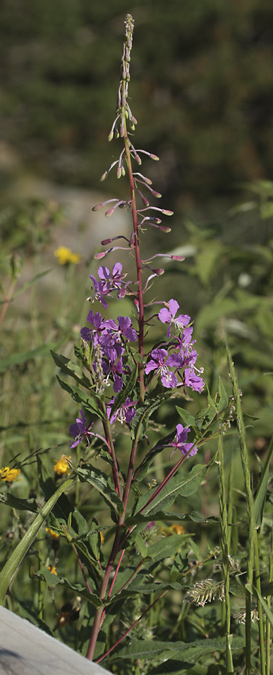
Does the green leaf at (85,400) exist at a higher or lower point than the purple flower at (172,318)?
lower

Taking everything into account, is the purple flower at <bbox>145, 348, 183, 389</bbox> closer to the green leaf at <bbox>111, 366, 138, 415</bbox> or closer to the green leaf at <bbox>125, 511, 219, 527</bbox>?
the green leaf at <bbox>111, 366, 138, 415</bbox>

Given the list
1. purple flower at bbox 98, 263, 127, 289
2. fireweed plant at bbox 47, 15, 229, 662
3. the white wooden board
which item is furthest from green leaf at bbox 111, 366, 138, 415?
the white wooden board

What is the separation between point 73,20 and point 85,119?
6.50ft

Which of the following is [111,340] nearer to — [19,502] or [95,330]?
[95,330]

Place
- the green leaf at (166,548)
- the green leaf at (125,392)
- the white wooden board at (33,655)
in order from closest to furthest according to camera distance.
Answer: the white wooden board at (33,655)
the green leaf at (125,392)
the green leaf at (166,548)

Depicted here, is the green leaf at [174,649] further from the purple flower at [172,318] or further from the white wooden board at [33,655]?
the purple flower at [172,318]

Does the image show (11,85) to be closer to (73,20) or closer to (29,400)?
(73,20)

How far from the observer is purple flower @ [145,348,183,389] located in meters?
0.75

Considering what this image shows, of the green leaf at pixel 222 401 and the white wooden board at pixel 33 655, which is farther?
the green leaf at pixel 222 401

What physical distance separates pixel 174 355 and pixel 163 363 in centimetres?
2

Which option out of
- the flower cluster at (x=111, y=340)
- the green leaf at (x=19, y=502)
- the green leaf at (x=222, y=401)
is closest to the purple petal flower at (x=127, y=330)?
the flower cluster at (x=111, y=340)

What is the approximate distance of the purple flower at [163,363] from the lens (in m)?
0.75

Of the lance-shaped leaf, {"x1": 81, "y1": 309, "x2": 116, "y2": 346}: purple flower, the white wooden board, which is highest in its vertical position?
{"x1": 81, "y1": 309, "x2": 116, "y2": 346}: purple flower

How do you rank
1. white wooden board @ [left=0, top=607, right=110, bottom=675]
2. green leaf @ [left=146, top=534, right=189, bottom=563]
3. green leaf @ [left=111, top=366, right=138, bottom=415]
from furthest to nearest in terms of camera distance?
green leaf @ [left=146, top=534, right=189, bottom=563], green leaf @ [left=111, top=366, right=138, bottom=415], white wooden board @ [left=0, top=607, right=110, bottom=675]
